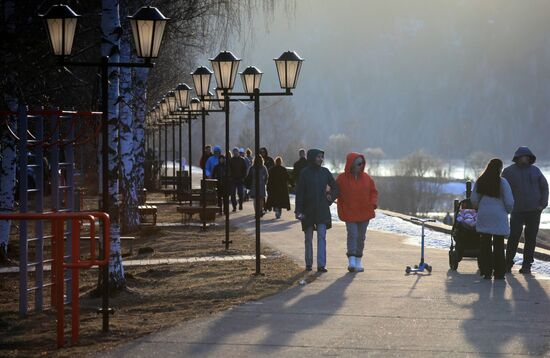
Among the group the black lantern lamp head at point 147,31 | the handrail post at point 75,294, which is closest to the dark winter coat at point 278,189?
the black lantern lamp head at point 147,31

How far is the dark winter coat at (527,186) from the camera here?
1568 cm

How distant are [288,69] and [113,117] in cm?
406

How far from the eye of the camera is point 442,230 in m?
24.3

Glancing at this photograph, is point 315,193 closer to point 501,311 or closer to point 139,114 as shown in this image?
point 501,311

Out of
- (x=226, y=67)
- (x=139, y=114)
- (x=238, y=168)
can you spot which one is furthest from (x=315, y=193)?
(x=238, y=168)

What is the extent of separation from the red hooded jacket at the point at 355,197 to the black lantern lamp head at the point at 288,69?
4.28 feet

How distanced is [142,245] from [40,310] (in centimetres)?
881

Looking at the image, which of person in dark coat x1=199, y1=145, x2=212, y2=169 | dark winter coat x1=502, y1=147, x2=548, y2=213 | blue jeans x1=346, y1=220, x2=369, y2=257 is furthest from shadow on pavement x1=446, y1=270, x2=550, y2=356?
person in dark coat x1=199, y1=145, x2=212, y2=169

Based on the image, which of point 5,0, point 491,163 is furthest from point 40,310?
point 491,163

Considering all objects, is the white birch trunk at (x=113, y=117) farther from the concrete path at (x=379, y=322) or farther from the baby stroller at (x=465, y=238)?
the baby stroller at (x=465, y=238)

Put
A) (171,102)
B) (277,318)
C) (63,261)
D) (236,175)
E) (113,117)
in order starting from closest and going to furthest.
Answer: (63,261), (277,318), (113,117), (236,175), (171,102)

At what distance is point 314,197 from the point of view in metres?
15.6

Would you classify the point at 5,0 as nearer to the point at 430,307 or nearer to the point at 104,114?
the point at 104,114

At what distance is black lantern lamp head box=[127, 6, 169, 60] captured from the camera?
37.0ft
